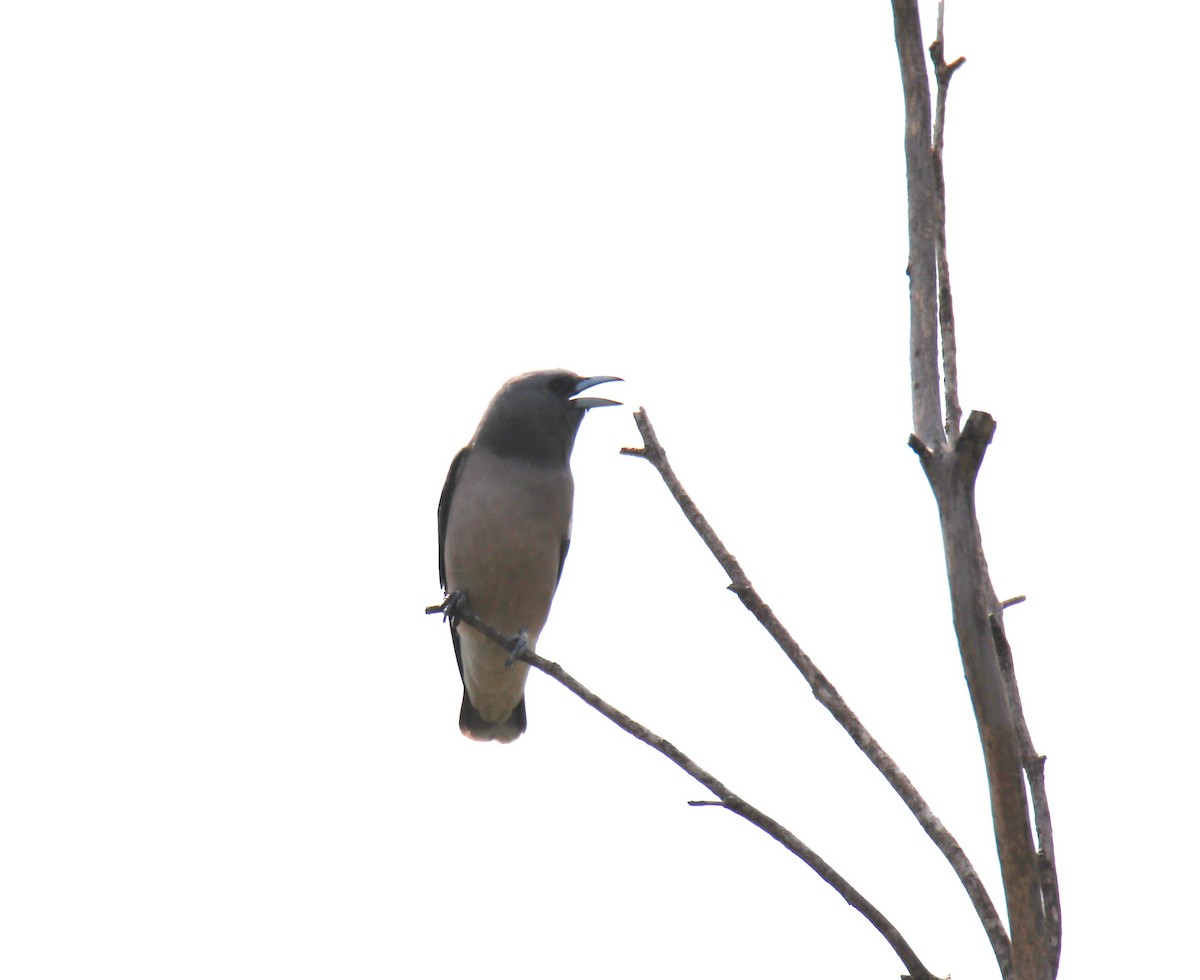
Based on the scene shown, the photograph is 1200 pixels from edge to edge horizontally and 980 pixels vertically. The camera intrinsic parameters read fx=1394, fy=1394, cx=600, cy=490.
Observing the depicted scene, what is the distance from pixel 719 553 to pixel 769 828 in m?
0.73

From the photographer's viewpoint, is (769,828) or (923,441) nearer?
(923,441)

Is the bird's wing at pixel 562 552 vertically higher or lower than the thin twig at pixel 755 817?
higher

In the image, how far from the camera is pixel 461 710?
9.57 m

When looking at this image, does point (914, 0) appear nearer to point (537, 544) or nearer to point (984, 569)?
point (984, 569)

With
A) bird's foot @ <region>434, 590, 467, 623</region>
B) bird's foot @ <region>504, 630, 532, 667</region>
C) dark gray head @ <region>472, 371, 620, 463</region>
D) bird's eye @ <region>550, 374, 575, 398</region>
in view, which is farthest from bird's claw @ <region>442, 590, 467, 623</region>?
bird's eye @ <region>550, 374, 575, 398</region>

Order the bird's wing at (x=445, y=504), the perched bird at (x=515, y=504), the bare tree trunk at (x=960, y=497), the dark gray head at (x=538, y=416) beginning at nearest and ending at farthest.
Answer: the bare tree trunk at (x=960, y=497), the perched bird at (x=515, y=504), the dark gray head at (x=538, y=416), the bird's wing at (x=445, y=504)

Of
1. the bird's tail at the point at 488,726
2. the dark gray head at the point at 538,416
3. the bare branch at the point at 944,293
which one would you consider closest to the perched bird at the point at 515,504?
the dark gray head at the point at 538,416

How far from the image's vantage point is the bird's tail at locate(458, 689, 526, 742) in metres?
9.54

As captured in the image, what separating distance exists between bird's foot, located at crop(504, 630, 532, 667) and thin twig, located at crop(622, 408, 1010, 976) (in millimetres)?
1483

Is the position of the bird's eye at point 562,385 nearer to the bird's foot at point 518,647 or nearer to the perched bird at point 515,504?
the perched bird at point 515,504

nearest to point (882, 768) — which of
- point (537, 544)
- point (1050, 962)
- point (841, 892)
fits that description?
point (841, 892)

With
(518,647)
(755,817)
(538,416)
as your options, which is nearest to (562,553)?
(538,416)

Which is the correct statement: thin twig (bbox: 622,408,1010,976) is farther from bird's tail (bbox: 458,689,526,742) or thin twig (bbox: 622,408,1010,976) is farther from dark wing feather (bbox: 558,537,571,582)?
bird's tail (bbox: 458,689,526,742)

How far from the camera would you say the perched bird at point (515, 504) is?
802 centimetres
